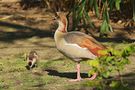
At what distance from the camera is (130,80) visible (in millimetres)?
7262

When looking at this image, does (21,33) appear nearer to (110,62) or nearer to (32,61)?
(32,61)

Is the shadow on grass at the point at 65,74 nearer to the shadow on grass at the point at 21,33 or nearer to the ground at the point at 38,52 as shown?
the ground at the point at 38,52

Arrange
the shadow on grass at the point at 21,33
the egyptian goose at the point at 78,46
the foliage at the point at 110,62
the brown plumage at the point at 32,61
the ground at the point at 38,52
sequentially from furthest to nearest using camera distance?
the shadow on grass at the point at 21,33 → the brown plumage at the point at 32,61 → the ground at the point at 38,52 → the egyptian goose at the point at 78,46 → the foliage at the point at 110,62

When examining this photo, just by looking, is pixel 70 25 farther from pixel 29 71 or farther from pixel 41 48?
pixel 29 71

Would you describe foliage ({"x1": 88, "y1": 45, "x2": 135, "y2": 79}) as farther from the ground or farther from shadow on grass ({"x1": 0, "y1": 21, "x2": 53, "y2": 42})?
shadow on grass ({"x1": 0, "y1": 21, "x2": 53, "y2": 42})

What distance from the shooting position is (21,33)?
47.6 ft

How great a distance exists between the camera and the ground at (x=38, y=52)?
7.61 metres

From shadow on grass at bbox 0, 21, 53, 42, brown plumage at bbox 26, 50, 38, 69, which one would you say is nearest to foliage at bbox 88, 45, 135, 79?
brown plumage at bbox 26, 50, 38, 69

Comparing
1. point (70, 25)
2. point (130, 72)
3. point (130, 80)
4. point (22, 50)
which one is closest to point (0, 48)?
point (22, 50)

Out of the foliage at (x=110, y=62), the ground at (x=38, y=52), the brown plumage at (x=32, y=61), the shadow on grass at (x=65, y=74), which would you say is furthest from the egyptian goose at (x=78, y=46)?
the foliage at (x=110, y=62)

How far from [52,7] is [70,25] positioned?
3.37 meters

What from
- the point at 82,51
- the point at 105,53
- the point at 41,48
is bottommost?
the point at 41,48

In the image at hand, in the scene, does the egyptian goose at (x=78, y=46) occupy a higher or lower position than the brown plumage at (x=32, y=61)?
higher

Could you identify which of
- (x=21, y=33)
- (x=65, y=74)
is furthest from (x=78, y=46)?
(x=21, y=33)
